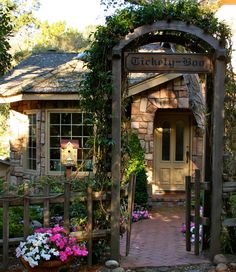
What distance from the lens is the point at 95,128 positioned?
5.95m

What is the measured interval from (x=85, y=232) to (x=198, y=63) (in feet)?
9.28

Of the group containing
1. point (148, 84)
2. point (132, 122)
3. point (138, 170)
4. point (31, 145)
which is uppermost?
point (148, 84)

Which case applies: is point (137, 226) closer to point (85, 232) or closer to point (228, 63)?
point (85, 232)

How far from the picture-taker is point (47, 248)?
492cm

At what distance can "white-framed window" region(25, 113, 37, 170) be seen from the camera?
39.0 feet

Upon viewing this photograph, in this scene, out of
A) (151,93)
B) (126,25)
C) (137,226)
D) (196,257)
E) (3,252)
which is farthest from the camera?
(151,93)

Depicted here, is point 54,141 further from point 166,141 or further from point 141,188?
point 166,141

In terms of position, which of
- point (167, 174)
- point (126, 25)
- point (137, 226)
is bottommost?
point (137, 226)

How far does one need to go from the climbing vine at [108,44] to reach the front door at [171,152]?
19.8 ft

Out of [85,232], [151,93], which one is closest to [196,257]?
[85,232]

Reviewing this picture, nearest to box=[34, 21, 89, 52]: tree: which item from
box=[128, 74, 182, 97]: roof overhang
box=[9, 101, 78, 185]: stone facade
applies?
box=[9, 101, 78, 185]: stone facade

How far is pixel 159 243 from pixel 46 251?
2805 mm

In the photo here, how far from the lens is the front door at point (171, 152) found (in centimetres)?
1186

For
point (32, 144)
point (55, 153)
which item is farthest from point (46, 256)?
point (32, 144)
